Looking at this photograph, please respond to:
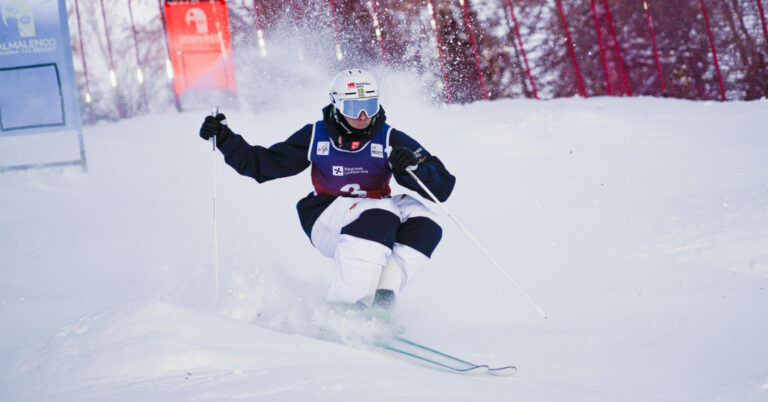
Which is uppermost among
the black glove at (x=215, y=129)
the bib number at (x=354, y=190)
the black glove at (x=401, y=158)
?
the black glove at (x=215, y=129)

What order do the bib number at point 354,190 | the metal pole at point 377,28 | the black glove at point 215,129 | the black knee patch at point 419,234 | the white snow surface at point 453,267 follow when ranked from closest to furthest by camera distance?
the white snow surface at point 453,267 → the black knee patch at point 419,234 → the black glove at point 215,129 → the bib number at point 354,190 → the metal pole at point 377,28

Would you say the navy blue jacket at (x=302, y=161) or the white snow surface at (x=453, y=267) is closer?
the white snow surface at (x=453, y=267)

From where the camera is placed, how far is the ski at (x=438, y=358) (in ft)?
8.59

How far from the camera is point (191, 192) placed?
7.37 metres

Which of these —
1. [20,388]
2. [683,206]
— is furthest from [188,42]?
[20,388]

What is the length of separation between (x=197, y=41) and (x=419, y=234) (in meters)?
8.04

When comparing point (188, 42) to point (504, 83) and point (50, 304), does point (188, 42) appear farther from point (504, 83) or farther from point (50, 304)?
point (50, 304)

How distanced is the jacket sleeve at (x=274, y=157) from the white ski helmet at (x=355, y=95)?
1.17ft

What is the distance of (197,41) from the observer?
10.6m

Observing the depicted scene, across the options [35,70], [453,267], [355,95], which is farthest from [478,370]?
[35,70]

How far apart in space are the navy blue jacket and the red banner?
7148 millimetres

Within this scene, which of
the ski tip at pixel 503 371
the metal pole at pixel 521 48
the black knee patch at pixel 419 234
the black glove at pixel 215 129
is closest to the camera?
the ski tip at pixel 503 371

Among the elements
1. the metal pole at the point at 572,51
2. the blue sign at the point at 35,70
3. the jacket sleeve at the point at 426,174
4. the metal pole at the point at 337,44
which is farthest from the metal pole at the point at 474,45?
the jacket sleeve at the point at 426,174

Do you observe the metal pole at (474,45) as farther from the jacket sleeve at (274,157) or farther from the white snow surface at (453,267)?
the jacket sleeve at (274,157)
